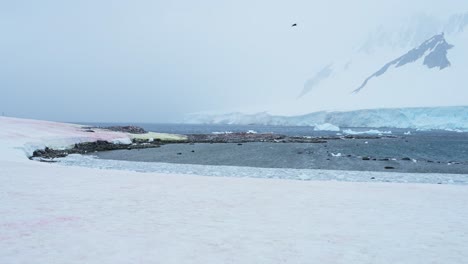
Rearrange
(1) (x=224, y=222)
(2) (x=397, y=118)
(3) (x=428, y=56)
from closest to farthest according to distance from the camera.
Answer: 1. (1) (x=224, y=222)
2. (2) (x=397, y=118)
3. (3) (x=428, y=56)

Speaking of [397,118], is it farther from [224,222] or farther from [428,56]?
[224,222]

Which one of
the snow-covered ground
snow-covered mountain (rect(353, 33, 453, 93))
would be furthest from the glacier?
the snow-covered ground

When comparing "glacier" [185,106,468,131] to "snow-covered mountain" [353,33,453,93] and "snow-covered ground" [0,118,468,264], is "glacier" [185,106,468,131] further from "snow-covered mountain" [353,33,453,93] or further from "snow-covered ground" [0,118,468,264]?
"snow-covered ground" [0,118,468,264]

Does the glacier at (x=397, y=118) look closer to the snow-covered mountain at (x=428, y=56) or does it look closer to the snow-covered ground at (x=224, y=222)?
the snow-covered mountain at (x=428, y=56)

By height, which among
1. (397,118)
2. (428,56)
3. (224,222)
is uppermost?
(428,56)

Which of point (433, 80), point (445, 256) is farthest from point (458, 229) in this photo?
point (433, 80)

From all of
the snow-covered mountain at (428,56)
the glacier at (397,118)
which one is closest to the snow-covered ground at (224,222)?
the glacier at (397,118)

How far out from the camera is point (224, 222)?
7.59 meters

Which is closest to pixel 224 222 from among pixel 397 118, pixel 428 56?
pixel 397 118

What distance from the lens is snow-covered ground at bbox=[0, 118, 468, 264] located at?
570 centimetres

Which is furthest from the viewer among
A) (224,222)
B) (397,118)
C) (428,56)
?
(428,56)

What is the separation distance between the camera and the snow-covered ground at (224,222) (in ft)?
18.7

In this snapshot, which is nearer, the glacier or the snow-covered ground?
the snow-covered ground

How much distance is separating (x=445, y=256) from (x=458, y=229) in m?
1.92
